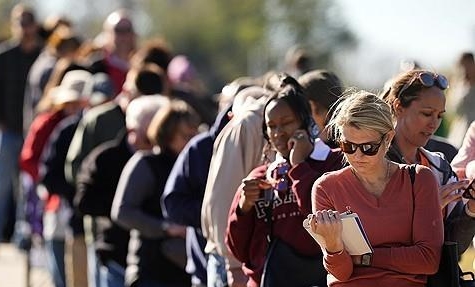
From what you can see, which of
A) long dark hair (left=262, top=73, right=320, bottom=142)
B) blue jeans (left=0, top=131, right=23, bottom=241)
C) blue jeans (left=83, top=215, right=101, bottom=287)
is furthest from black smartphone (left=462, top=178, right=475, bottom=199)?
blue jeans (left=0, top=131, right=23, bottom=241)

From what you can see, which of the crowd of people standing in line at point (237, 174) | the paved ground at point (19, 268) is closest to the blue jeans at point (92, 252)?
the crowd of people standing in line at point (237, 174)

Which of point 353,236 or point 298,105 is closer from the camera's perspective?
point 353,236

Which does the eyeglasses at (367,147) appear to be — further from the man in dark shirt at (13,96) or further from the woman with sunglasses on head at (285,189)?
the man in dark shirt at (13,96)

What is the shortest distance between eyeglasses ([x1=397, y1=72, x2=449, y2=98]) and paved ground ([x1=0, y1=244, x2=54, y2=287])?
8.42 metres

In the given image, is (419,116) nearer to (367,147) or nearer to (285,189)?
(285,189)

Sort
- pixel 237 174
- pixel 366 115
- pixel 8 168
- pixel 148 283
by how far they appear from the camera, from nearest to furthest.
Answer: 1. pixel 366 115
2. pixel 237 174
3. pixel 148 283
4. pixel 8 168

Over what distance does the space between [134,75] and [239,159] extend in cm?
366

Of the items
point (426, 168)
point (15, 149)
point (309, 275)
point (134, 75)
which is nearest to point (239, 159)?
point (309, 275)

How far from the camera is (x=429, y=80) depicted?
757cm

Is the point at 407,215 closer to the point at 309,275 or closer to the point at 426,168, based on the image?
the point at 426,168

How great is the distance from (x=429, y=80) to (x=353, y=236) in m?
1.16

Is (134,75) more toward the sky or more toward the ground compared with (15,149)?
more toward the sky

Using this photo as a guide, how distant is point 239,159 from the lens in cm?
870

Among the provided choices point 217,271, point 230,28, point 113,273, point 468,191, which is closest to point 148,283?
point 113,273
